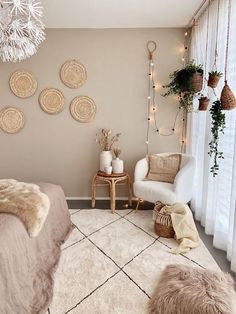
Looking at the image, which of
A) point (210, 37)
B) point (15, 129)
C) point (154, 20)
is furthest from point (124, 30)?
point (15, 129)

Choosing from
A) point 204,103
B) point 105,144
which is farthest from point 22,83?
point 204,103

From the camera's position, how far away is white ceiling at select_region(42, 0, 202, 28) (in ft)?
8.79

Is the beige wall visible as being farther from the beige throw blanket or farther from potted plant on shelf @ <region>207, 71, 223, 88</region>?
the beige throw blanket

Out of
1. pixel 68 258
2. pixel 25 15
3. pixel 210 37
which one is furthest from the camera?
pixel 210 37

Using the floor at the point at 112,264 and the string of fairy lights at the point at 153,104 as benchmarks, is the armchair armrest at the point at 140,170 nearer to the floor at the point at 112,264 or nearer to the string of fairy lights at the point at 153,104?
the string of fairy lights at the point at 153,104

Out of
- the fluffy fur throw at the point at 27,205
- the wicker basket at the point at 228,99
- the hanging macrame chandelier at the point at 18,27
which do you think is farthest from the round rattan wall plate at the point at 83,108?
the wicker basket at the point at 228,99

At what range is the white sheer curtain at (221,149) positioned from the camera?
2199 mm

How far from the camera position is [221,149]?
2.45 m

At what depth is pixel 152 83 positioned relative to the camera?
353cm

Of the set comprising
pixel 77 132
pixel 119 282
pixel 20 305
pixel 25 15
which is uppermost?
pixel 25 15

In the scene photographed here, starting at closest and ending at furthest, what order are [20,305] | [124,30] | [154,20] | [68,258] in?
1. [20,305]
2. [68,258]
3. [154,20]
4. [124,30]

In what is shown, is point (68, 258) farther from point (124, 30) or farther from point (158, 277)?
point (124, 30)

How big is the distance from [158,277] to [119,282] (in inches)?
12.5

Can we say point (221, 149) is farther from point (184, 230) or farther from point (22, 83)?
point (22, 83)
